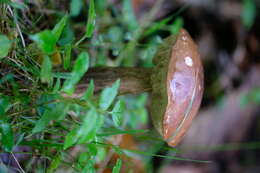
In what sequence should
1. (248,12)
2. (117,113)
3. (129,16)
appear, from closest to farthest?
(117,113) < (129,16) < (248,12)

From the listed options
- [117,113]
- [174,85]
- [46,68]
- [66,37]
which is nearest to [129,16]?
[66,37]

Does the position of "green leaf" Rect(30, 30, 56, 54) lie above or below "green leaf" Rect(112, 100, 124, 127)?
above

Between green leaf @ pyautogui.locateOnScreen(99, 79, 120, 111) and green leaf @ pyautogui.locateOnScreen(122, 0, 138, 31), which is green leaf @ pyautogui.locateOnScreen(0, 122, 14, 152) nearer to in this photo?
green leaf @ pyautogui.locateOnScreen(99, 79, 120, 111)

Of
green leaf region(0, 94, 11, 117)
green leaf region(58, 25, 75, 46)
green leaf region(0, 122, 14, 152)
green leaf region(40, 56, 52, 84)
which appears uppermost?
green leaf region(40, 56, 52, 84)

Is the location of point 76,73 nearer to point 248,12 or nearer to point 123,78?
point 123,78

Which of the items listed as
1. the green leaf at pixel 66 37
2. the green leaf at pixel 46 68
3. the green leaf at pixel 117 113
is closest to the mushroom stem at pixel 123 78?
the green leaf at pixel 66 37

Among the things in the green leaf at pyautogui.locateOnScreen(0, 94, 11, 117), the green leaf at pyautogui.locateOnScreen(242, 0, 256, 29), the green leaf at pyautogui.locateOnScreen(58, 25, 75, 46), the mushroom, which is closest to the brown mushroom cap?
the mushroom

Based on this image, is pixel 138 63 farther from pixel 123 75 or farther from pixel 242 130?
pixel 242 130
